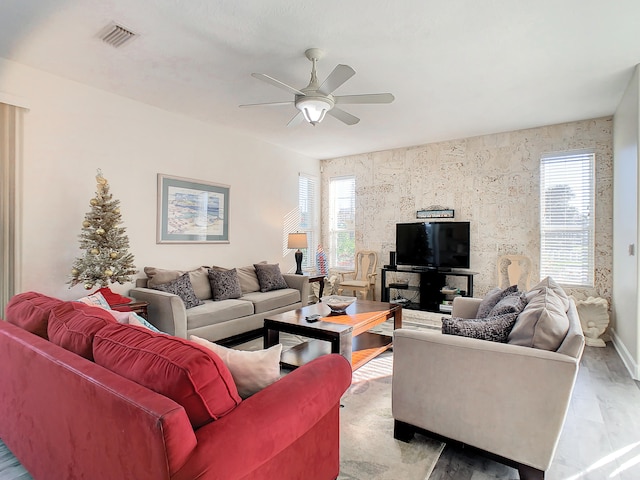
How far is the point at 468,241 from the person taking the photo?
17.1 ft

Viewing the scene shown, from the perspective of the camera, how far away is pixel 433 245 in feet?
17.9

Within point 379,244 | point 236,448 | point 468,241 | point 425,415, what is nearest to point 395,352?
point 425,415

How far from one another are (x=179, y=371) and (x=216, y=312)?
2776 mm

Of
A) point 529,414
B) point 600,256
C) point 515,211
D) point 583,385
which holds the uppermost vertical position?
point 515,211

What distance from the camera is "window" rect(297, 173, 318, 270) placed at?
21.3 ft

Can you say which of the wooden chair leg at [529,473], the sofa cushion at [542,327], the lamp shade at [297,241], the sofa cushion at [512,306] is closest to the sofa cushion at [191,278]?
the lamp shade at [297,241]

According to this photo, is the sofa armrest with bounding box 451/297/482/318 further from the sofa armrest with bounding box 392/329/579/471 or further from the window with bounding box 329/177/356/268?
the window with bounding box 329/177/356/268

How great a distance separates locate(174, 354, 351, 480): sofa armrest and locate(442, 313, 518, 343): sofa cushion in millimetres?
769

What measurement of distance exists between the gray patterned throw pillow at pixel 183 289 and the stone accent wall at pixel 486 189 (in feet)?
11.1

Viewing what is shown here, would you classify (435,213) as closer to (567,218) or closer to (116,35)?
(567,218)

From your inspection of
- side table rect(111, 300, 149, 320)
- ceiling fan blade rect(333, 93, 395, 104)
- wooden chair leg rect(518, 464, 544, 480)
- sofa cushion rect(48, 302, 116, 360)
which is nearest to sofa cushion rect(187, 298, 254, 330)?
side table rect(111, 300, 149, 320)

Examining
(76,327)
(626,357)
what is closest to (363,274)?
(626,357)

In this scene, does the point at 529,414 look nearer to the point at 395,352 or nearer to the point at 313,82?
the point at 395,352

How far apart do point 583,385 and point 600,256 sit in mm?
2142
